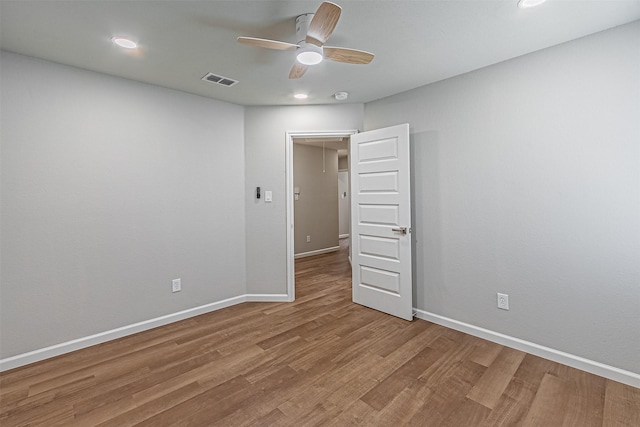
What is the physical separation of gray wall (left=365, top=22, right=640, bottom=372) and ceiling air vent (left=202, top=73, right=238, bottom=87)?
1899 millimetres

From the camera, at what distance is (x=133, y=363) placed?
2295mm

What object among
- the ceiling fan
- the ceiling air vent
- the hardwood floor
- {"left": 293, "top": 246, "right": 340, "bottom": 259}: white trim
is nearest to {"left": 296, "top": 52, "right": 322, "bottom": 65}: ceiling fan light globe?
the ceiling fan

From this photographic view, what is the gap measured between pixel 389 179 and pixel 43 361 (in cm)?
346

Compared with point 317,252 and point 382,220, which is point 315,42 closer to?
point 382,220

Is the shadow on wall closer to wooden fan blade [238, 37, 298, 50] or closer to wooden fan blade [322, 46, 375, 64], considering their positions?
wooden fan blade [322, 46, 375, 64]

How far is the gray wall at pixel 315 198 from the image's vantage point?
20.6 feet

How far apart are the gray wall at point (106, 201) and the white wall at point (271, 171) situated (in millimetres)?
173

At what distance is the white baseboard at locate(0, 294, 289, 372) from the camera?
2.28m

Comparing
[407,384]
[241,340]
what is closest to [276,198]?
[241,340]

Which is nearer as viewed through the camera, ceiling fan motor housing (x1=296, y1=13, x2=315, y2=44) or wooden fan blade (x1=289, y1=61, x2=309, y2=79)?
ceiling fan motor housing (x1=296, y1=13, x2=315, y2=44)

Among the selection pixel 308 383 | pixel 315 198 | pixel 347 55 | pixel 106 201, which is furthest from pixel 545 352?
pixel 315 198

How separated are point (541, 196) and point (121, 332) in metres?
3.92

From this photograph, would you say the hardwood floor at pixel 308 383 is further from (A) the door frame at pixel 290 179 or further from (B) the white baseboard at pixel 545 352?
(A) the door frame at pixel 290 179

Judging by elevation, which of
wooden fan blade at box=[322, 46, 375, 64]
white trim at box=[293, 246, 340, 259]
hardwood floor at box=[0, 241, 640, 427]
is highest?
wooden fan blade at box=[322, 46, 375, 64]
